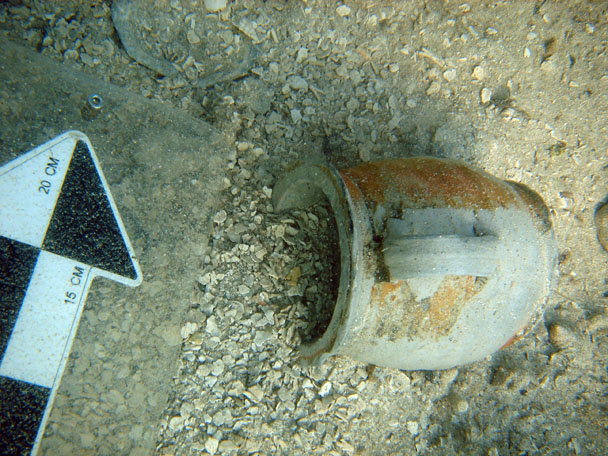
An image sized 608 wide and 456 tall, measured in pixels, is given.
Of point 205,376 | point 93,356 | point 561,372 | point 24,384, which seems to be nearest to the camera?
point 24,384

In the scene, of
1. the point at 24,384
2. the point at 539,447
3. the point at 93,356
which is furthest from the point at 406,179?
the point at 539,447

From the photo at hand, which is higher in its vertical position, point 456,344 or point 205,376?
point 456,344

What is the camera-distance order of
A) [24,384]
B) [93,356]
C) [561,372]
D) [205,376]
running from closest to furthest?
[24,384] → [93,356] → [205,376] → [561,372]

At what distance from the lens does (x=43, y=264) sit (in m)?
1.05

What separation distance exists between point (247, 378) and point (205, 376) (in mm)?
134

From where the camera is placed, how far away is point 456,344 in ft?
3.61

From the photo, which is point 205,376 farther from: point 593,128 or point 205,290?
point 593,128

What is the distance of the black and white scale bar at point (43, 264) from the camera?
1022 millimetres

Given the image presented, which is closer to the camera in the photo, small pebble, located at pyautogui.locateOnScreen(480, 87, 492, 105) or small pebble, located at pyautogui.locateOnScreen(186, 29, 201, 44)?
small pebble, located at pyautogui.locateOnScreen(186, 29, 201, 44)

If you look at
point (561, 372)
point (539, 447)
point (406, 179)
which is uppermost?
point (406, 179)

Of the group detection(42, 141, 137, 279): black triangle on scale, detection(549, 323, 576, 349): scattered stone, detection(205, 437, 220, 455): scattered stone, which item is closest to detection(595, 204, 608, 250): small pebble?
detection(549, 323, 576, 349): scattered stone

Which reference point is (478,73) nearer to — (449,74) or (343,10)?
(449,74)

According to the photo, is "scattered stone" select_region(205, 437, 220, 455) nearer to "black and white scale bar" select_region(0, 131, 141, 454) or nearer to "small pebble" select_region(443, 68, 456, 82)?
"black and white scale bar" select_region(0, 131, 141, 454)

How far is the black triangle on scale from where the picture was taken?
108cm
